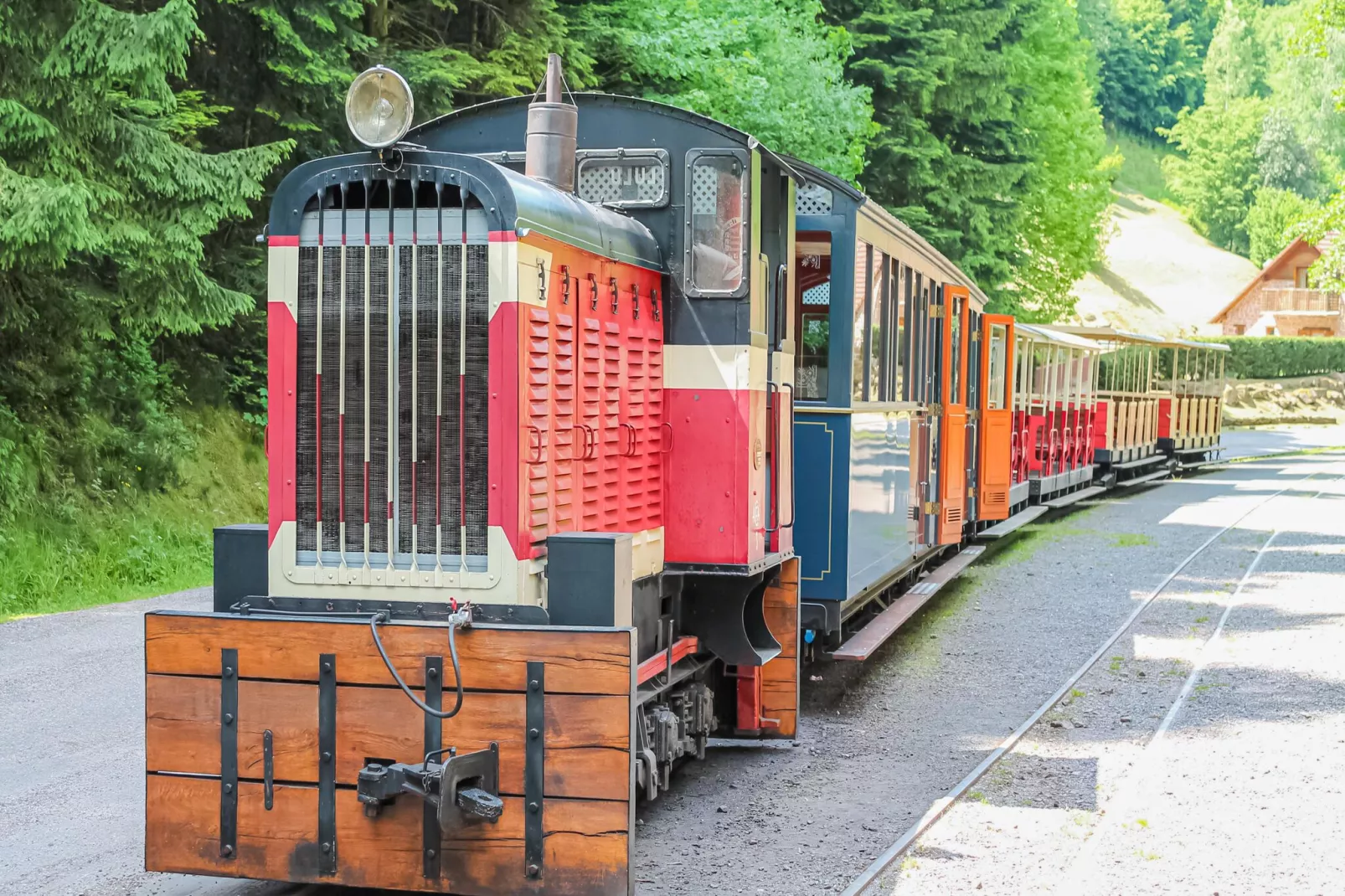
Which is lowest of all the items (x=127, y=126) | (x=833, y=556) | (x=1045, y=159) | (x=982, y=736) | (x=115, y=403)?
(x=982, y=736)

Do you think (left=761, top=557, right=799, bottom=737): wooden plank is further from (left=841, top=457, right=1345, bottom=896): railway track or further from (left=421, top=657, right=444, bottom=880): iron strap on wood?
(left=421, top=657, right=444, bottom=880): iron strap on wood

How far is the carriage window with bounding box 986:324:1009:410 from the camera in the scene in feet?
55.3

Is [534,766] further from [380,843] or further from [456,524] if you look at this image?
[456,524]

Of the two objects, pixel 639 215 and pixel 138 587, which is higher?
pixel 639 215

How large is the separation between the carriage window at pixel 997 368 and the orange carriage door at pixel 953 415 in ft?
8.51

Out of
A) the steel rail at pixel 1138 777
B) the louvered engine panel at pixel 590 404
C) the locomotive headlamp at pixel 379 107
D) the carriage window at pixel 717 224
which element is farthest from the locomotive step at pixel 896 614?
the locomotive headlamp at pixel 379 107

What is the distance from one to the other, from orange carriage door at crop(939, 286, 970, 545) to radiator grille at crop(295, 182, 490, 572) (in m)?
8.10

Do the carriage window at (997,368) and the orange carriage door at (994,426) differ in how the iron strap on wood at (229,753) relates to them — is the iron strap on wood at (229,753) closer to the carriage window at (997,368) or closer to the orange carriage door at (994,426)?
the orange carriage door at (994,426)

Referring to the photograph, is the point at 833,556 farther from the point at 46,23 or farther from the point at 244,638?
the point at 46,23

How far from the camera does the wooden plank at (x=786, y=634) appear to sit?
7.46 m

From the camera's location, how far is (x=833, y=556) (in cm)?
892

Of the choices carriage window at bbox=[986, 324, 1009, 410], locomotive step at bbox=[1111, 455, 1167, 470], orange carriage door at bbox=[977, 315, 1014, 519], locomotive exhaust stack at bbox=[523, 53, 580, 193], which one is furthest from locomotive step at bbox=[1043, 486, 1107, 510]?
locomotive exhaust stack at bbox=[523, 53, 580, 193]

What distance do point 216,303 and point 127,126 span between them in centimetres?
155

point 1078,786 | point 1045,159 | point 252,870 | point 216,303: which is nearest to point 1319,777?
point 1078,786
